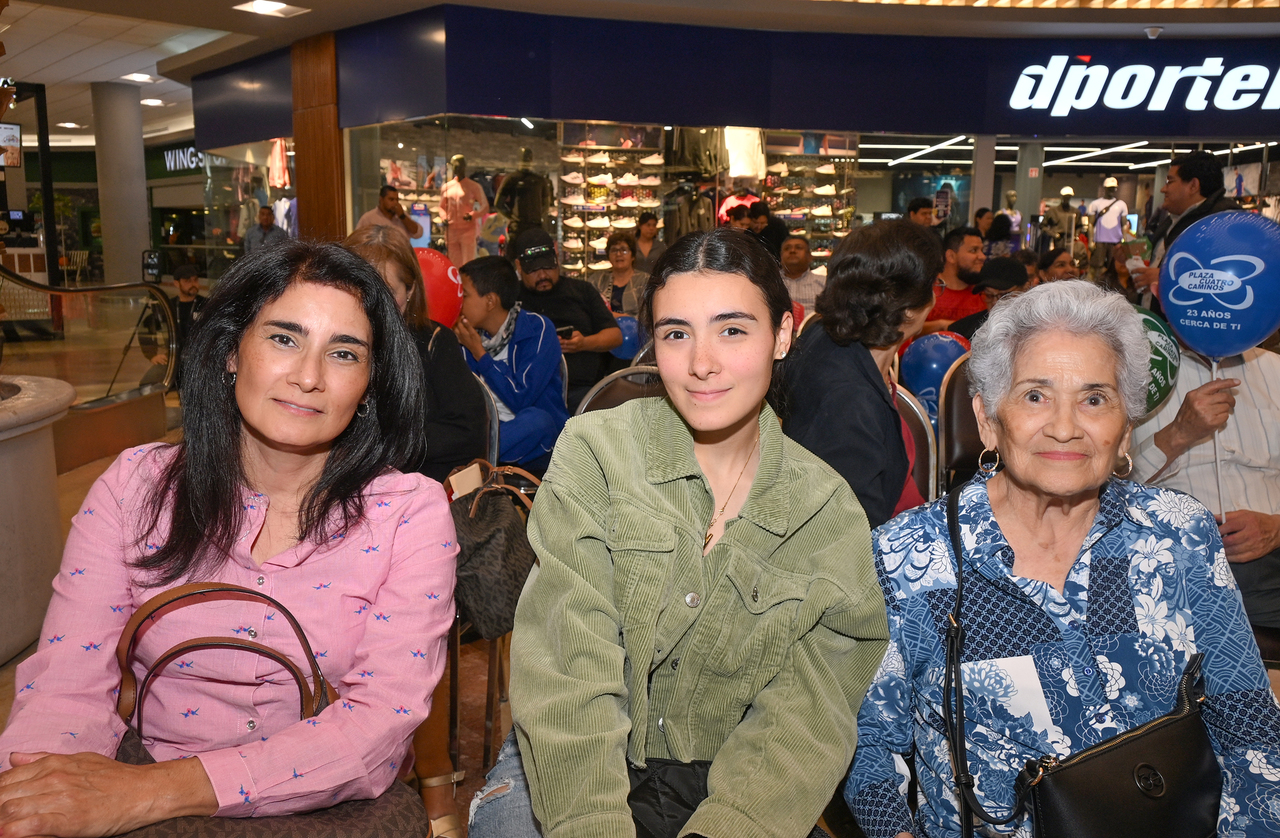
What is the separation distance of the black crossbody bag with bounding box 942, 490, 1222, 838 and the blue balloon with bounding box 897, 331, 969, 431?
A: 220cm

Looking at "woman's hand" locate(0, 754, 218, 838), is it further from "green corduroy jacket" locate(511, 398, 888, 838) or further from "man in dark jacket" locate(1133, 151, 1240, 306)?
"man in dark jacket" locate(1133, 151, 1240, 306)

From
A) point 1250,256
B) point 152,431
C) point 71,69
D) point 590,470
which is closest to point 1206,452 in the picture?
point 1250,256

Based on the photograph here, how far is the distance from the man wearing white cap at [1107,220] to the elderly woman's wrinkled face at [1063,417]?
9883 mm

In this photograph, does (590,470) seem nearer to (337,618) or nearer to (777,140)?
(337,618)

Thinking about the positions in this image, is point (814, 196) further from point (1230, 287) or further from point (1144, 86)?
point (1230, 287)

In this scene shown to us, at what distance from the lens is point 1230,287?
8.18ft

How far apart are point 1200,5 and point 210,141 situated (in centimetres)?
1213

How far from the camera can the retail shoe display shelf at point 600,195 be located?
9.12 meters

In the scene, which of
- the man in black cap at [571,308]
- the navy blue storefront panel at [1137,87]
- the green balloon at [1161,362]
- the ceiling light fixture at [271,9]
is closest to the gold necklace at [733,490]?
the green balloon at [1161,362]

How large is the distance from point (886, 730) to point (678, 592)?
0.44m

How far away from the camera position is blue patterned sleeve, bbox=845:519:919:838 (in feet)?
5.11

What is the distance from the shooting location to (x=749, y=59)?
30.4 feet

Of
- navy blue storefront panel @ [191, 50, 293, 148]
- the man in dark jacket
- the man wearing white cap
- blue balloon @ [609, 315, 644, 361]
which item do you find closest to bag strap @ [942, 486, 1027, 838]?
blue balloon @ [609, 315, 644, 361]

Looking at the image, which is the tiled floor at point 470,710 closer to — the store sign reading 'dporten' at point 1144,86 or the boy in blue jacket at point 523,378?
the boy in blue jacket at point 523,378
